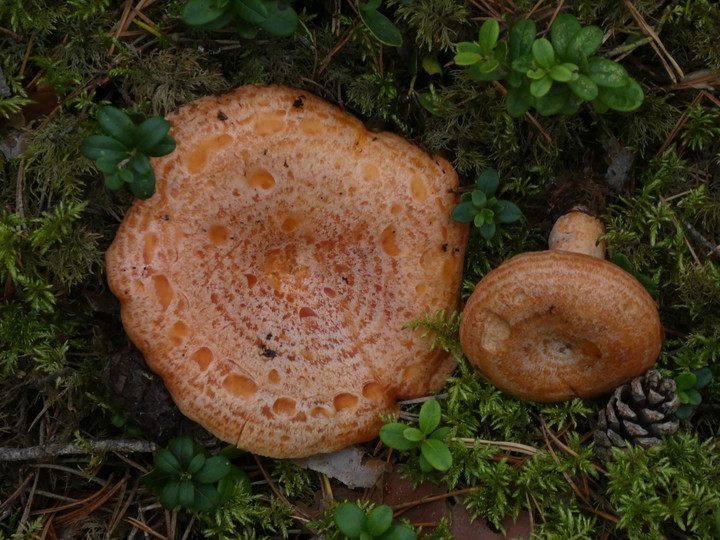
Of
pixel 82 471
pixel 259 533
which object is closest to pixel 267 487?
pixel 259 533

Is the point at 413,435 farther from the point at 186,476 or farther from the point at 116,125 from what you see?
the point at 116,125

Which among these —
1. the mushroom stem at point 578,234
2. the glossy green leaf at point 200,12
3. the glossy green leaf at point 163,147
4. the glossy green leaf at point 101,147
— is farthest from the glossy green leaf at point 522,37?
the glossy green leaf at point 101,147

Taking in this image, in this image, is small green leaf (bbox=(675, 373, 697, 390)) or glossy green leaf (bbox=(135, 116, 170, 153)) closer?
glossy green leaf (bbox=(135, 116, 170, 153))

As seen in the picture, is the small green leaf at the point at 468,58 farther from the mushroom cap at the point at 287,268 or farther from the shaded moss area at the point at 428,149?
the mushroom cap at the point at 287,268

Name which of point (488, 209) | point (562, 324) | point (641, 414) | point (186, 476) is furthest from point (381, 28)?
point (186, 476)

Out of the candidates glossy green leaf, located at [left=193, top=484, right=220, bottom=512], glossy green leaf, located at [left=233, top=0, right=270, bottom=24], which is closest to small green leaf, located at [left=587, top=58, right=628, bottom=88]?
glossy green leaf, located at [left=233, top=0, right=270, bottom=24]

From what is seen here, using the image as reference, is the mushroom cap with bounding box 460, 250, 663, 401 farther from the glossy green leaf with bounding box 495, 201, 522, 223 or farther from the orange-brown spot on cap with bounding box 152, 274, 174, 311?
the orange-brown spot on cap with bounding box 152, 274, 174, 311
